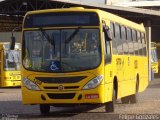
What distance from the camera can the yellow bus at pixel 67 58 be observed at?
574 inches

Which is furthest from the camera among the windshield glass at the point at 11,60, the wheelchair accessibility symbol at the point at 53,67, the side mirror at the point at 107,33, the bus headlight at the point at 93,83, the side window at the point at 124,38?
the windshield glass at the point at 11,60

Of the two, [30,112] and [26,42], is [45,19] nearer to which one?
[26,42]

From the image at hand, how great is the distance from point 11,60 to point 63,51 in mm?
18573

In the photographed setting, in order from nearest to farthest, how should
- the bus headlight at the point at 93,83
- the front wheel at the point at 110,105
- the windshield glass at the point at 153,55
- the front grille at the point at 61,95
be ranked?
the bus headlight at the point at 93,83 → the front grille at the point at 61,95 → the front wheel at the point at 110,105 → the windshield glass at the point at 153,55

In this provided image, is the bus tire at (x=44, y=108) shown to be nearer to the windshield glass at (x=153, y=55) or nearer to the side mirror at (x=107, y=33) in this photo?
the side mirror at (x=107, y=33)

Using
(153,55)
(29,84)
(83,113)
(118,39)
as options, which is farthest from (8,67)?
(153,55)

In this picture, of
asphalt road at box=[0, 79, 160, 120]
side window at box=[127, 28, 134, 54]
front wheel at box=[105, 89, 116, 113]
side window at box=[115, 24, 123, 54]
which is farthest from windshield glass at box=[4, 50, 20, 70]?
front wheel at box=[105, 89, 116, 113]

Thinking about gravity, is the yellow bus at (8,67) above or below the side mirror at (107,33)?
below

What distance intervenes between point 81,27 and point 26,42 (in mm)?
1503

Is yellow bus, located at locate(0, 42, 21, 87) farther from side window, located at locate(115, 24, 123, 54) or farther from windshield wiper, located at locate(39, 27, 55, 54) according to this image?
windshield wiper, located at locate(39, 27, 55, 54)

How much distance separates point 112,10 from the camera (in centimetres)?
4300

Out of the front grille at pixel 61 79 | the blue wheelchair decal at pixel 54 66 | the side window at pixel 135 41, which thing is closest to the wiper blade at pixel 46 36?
the blue wheelchair decal at pixel 54 66

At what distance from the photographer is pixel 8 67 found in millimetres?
32344

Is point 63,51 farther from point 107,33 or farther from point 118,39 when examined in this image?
point 118,39
